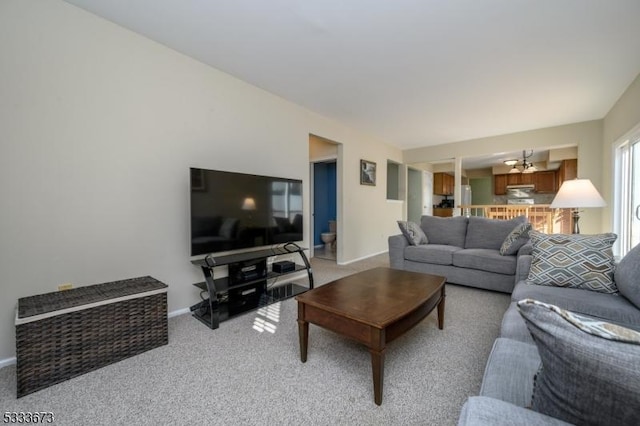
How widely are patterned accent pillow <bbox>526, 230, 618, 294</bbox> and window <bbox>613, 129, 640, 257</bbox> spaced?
1.83 metres

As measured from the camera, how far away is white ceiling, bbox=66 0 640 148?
6.56ft

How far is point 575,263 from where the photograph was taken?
193 cm

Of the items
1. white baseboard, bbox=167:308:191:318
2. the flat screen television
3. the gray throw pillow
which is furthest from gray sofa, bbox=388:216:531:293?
the gray throw pillow

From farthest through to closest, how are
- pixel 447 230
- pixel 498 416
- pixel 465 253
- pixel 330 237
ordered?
pixel 330 237 → pixel 447 230 → pixel 465 253 → pixel 498 416

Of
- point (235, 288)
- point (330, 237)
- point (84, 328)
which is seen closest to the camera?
point (84, 328)

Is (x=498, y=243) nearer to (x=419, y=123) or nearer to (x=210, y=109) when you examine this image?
(x=419, y=123)

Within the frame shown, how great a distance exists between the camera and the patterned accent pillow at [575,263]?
184 cm

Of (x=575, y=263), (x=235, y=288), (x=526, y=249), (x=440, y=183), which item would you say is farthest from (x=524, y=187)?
(x=235, y=288)

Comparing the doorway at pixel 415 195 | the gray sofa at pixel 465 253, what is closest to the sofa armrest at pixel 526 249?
the gray sofa at pixel 465 253

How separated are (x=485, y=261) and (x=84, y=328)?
3.74m

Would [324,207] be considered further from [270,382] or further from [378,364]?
[378,364]

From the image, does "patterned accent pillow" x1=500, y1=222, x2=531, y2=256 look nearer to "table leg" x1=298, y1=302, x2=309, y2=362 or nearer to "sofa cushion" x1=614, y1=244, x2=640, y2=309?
"sofa cushion" x1=614, y1=244, x2=640, y2=309

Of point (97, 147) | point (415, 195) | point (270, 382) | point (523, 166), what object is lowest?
point (270, 382)

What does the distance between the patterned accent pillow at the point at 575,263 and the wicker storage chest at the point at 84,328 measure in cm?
282
